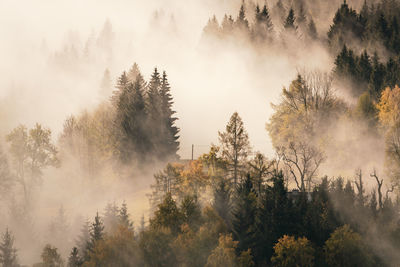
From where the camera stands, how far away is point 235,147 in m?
60.5

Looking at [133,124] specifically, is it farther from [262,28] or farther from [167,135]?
[262,28]

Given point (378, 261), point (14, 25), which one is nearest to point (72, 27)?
point (14, 25)

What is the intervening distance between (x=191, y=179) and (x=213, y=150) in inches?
245

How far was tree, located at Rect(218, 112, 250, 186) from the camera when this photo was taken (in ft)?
198

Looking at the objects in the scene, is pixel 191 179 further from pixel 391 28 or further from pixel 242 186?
pixel 391 28

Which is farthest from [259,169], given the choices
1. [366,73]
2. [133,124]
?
[366,73]

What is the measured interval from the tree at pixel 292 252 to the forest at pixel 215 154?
18 cm

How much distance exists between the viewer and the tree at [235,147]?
60.4m

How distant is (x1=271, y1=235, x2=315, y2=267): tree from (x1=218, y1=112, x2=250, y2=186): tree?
10.4 meters

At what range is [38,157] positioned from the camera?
8175cm

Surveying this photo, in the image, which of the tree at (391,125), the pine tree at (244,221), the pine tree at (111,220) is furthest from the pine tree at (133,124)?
the tree at (391,125)

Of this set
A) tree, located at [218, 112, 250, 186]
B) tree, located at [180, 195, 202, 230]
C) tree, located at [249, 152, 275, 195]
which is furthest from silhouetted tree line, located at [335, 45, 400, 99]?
tree, located at [180, 195, 202, 230]

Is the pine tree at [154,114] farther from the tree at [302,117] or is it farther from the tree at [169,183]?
the tree at [302,117]

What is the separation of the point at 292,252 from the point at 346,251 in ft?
22.3
